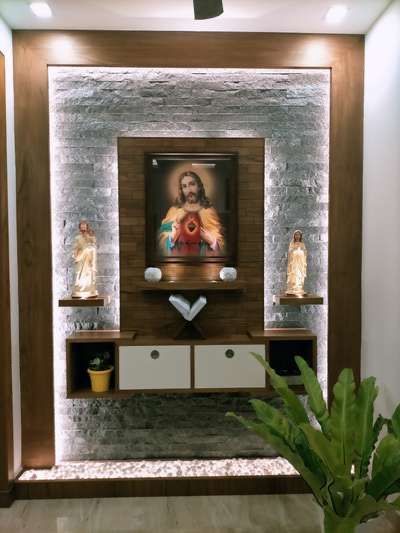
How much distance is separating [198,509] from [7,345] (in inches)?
57.3

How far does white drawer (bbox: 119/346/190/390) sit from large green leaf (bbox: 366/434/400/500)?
3.92 feet

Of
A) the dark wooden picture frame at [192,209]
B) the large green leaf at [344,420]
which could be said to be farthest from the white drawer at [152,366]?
the large green leaf at [344,420]

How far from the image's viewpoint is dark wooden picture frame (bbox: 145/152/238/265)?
2.98 metres

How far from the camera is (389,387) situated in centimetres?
260

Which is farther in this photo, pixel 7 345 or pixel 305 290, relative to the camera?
pixel 305 290

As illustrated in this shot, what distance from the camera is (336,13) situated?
2.69m

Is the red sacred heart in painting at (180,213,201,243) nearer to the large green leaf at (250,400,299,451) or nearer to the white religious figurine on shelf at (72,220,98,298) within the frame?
the white religious figurine on shelf at (72,220,98,298)

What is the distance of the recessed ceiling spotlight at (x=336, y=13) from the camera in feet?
8.64

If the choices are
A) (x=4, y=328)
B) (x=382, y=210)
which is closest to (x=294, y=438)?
(x=382, y=210)

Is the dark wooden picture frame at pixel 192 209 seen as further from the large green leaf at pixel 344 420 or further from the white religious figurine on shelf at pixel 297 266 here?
the large green leaf at pixel 344 420

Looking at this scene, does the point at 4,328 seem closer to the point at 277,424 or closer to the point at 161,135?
the point at 161,135

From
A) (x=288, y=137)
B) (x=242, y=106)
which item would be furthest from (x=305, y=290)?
(x=242, y=106)

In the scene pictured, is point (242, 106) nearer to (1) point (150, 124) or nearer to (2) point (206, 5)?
(1) point (150, 124)

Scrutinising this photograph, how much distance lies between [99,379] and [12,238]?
100 cm
